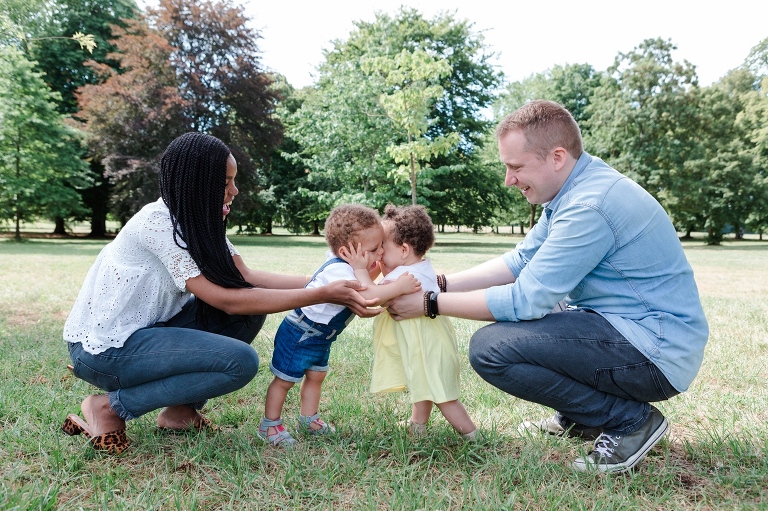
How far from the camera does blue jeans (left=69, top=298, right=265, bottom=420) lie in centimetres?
251

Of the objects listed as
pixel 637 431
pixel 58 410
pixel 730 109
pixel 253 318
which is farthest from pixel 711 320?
pixel 730 109

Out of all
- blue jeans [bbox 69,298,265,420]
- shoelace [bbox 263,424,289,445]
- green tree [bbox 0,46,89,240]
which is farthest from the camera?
Result: green tree [bbox 0,46,89,240]

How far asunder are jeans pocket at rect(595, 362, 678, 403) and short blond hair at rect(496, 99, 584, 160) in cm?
100

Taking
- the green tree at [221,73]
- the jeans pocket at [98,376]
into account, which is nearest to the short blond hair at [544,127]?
the jeans pocket at [98,376]

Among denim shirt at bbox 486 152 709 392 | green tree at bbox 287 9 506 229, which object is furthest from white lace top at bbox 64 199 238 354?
green tree at bbox 287 9 506 229

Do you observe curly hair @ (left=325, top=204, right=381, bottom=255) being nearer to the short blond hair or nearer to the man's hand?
the man's hand

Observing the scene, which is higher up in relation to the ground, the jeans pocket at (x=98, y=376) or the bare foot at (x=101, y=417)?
the jeans pocket at (x=98, y=376)

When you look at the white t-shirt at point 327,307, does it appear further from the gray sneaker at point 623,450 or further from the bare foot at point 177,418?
the gray sneaker at point 623,450

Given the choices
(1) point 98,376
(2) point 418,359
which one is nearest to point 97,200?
(1) point 98,376

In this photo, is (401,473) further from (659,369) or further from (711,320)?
(711,320)

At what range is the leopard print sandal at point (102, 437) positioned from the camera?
2.54 meters

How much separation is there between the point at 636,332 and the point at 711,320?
15.3 feet

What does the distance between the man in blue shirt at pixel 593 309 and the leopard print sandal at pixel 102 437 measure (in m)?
1.63

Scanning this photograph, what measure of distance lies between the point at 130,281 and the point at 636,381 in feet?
7.50
